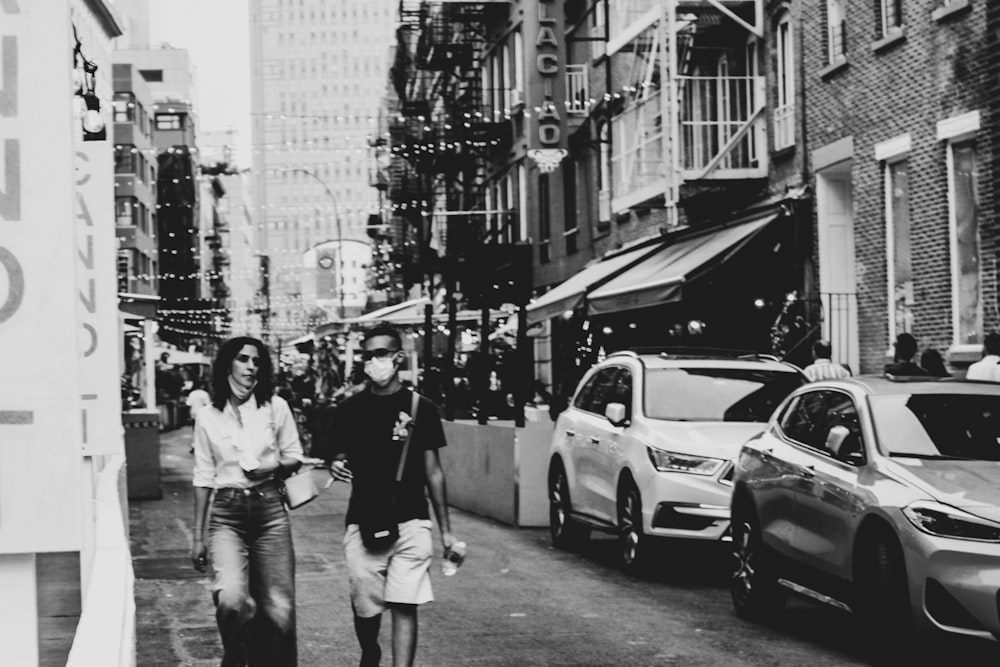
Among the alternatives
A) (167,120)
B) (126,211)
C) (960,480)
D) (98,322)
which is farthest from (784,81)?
(167,120)

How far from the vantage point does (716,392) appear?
46.7ft

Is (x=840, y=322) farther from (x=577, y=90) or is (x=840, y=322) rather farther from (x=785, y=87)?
(x=577, y=90)

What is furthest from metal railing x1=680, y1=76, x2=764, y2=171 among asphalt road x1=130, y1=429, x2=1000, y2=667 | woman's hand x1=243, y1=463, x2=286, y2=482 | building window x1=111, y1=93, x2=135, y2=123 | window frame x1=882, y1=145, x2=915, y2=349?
building window x1=111, y1=93, x2=135, y2=123

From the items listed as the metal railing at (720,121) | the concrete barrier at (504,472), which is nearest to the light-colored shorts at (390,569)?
the concrete barrier at (504,472)

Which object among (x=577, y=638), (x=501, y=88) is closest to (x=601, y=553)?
(x=577, y=638)

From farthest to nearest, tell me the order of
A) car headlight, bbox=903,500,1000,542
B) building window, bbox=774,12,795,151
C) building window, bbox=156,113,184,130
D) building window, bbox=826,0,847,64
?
building window, bbox=156,113,184,130 → building window, bbox=774,12,795,151 → building window, bbox=826,0,847,64 → car headlight, bbox=903,500,1000,542

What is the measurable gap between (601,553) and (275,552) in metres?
8.03

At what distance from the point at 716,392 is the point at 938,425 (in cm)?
465

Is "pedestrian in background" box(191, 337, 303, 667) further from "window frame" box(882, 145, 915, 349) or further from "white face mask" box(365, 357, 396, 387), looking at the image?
"window frame" box(882, 145, 915, 349)

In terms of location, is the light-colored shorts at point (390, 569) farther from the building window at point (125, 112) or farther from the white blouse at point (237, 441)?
the building window at point (125, 112)

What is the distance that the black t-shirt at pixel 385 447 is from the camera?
796 cm

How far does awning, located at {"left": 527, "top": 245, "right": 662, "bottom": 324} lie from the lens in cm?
2494

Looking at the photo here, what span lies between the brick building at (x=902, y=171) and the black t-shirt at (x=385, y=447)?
10231mm

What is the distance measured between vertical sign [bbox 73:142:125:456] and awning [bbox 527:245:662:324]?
41.0ft
